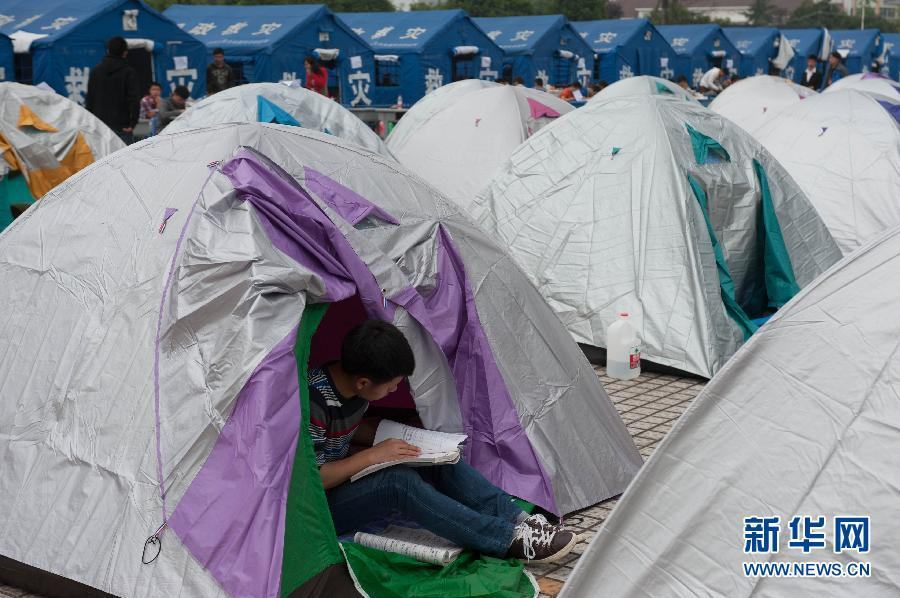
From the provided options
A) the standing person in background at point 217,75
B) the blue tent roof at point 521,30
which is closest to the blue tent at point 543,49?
the blue tent roof at point 521,30

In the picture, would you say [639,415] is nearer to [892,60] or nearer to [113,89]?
[113,89]

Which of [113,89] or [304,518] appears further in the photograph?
[113,89]

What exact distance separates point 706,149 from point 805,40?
35.3m

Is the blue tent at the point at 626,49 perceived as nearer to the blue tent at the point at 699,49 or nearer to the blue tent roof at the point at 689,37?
the blue tent at the point at 699,49

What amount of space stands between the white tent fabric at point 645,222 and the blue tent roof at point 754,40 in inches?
1170

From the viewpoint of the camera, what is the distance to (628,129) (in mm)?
7922

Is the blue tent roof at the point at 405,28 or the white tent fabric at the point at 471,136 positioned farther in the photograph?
the blue tent roof at the point at 405,28

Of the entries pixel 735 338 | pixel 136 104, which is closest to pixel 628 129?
pixel 735 338

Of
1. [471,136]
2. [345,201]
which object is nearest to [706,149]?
[345,201]

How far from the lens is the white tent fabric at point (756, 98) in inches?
704

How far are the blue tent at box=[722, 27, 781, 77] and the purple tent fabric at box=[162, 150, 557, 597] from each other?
3293 cm

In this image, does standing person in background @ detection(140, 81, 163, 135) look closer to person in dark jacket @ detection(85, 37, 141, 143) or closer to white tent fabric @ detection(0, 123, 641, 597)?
person in dark jacket @ detection(85, 37, 141, 143)

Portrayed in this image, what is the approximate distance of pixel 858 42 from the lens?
40.8 meters

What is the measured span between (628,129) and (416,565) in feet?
14.8
